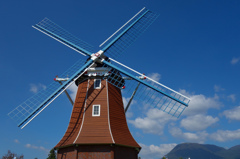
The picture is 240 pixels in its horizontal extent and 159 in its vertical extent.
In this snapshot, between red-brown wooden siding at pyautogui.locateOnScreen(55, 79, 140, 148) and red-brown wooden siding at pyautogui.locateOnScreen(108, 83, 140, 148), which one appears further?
red-brown wooden siding at pyautogui.locateOnScreen(108, 83, 140, 148)

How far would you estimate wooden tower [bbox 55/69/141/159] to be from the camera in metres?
15.5

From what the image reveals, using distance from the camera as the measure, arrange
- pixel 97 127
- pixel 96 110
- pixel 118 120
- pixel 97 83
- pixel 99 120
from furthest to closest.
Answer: pixel 97 83 → pixel 118 120 → pixel 96 110 → pixel 99 120 → pixel 97 127

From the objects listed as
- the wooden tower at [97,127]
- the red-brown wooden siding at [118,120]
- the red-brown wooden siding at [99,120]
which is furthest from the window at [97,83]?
the red-brown wooden siding at [118,120]

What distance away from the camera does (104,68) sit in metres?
18.3

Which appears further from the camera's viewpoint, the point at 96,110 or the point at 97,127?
the point at 96,110

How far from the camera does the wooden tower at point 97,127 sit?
1548cm

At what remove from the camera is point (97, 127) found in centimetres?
1641

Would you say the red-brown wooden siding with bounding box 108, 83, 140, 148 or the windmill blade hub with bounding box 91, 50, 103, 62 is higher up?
the windmill blade hub with bounding box 91, 50, 103, 62

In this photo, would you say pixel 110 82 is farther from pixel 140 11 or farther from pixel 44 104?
pixel 140 11

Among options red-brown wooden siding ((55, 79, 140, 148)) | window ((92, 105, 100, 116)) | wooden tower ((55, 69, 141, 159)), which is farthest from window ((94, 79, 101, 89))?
window ((92, 105, 100, 116))

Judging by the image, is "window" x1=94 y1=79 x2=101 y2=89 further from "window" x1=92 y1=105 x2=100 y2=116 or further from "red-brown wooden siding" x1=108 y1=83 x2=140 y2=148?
"window" x1=92 y1=105 x2=100 y2=116

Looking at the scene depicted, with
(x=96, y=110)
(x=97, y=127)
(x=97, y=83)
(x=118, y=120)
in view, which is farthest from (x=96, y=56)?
(x=97, y=127)

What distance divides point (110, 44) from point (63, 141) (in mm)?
8685

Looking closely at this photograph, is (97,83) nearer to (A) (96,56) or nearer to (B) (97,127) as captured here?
(A) (96,56)
